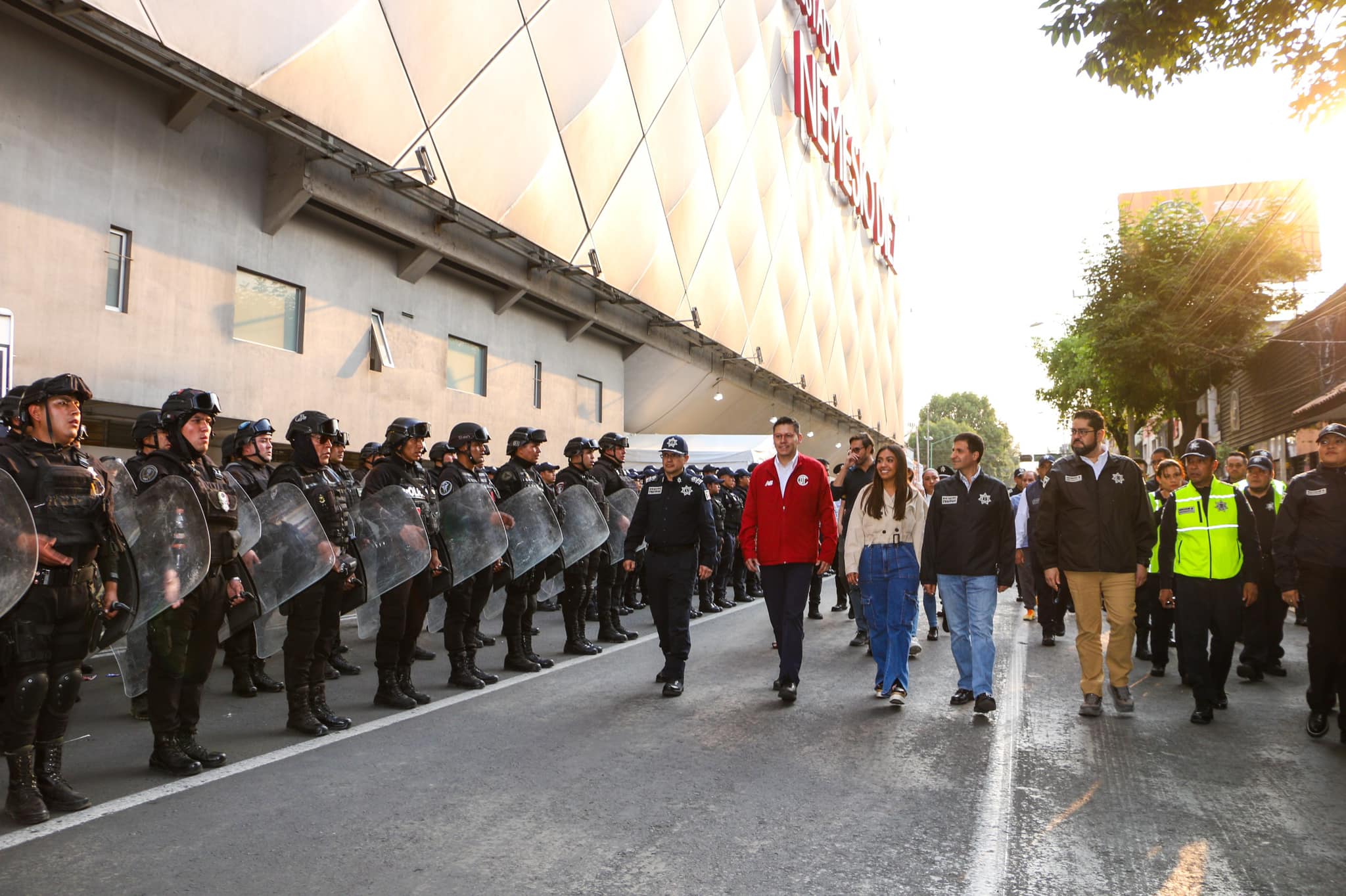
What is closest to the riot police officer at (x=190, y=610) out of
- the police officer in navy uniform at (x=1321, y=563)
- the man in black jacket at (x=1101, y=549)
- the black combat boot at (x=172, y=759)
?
Result: the black combat boot at (x=172, y=759)

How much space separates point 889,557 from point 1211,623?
2216 millimetres

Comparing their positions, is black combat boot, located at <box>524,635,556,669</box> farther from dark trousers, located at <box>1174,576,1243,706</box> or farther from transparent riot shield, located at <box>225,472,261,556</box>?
dark trousers, located at <box>1174,576,1243,706</box>

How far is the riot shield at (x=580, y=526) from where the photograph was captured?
8969mm

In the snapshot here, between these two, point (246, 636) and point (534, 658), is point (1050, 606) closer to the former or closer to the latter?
point (534, 658)

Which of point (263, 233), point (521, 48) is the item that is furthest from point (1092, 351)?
point (263, 233)

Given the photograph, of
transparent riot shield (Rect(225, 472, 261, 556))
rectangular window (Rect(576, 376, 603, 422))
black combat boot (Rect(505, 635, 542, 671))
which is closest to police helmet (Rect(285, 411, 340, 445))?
transparent riot shield (Rect(225, 472, 261, 556))

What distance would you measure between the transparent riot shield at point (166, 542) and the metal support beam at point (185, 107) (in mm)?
8304

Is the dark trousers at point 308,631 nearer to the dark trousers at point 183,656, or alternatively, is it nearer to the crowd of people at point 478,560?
the crowd of people at point 478,560

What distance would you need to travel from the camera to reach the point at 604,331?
77.0 feet

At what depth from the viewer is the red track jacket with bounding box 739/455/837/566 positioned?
712cm

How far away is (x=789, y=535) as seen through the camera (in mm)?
7137

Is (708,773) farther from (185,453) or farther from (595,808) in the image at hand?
(185,453)

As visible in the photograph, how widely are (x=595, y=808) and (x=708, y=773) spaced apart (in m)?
0.79

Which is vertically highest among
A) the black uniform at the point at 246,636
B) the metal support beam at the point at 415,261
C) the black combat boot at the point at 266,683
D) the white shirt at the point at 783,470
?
the metal support beam at the point at 415,261
